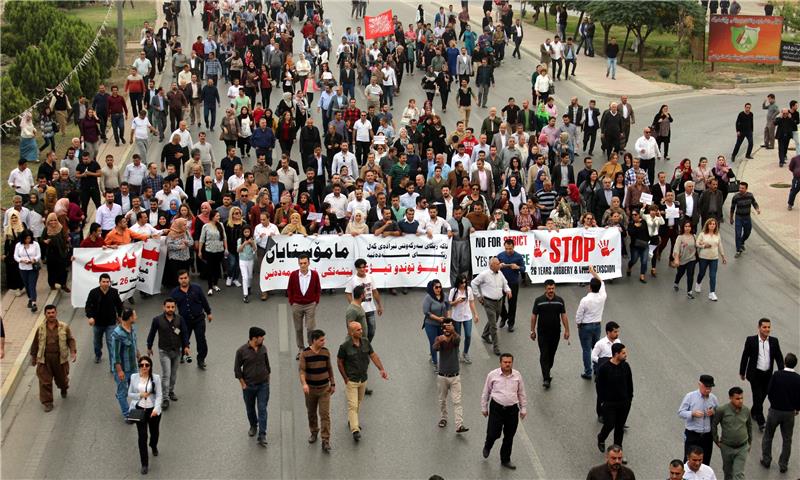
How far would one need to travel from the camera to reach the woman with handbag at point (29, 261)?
18797 millimetres

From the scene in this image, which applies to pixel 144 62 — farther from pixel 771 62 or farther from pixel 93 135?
pixel 771 62

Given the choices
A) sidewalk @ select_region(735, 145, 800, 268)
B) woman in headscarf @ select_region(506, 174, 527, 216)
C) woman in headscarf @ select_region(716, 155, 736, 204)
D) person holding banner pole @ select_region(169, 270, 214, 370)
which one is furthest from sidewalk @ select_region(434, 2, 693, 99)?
person holding banner pole @ select_region(169, 270, 214, 370)

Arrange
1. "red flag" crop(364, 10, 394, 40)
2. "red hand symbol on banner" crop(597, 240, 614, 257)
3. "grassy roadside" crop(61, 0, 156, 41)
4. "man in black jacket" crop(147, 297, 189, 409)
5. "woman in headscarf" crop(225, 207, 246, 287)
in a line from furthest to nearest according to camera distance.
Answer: "grassy roadside" crop(61, 0, 156, 41) → "red flag" crop(364, 10, 394, 40) → "red hand symbol on banner" crop(597, 240, 614, 257) → "woman in headscarf" crop(225, 207, 246, 287) → "man in black jacket" crop(147, 297, 189, 409)

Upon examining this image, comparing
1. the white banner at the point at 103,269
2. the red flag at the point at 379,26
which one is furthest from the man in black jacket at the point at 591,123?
the white banner at the point at 103,269

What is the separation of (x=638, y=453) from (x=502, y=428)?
1682 mm

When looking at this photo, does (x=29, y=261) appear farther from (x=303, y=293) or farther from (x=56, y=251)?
(x=303, y=293)

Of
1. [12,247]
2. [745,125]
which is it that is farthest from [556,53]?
[12,247]

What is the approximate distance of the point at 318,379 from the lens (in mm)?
13977

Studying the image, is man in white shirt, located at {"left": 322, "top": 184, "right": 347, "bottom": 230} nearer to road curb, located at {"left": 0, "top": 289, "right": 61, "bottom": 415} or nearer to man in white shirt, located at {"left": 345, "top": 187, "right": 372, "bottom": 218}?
man in white shirt, located at {"left": 345, "top": 187, "right": 372, "bottom": 218}

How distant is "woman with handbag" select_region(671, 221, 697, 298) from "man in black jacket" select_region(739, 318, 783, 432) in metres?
5.06

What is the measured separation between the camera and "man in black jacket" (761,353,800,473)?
1374 cm

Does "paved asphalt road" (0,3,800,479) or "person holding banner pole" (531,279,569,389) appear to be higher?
"person holding banner pole" (531,279,569,389)

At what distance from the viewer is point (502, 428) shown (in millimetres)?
13984

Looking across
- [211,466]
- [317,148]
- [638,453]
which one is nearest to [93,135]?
[317,148]
